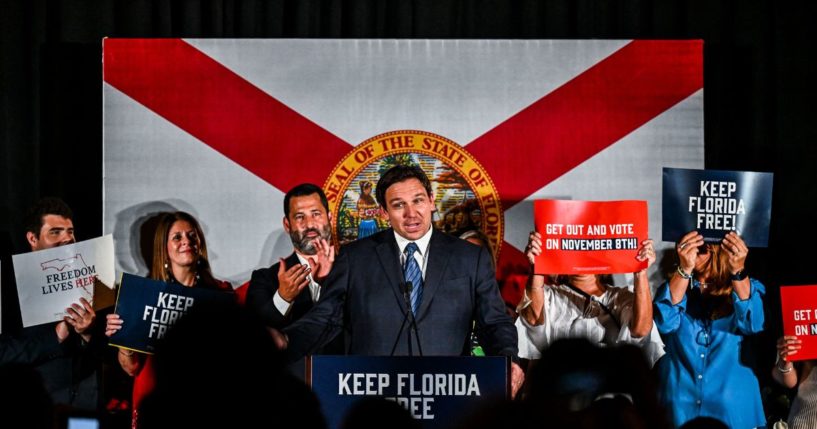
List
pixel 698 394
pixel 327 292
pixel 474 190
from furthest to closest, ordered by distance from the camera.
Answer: pixel 474 190, pixel 698 394, pixel 327 292

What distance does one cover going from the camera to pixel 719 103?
5176 mm

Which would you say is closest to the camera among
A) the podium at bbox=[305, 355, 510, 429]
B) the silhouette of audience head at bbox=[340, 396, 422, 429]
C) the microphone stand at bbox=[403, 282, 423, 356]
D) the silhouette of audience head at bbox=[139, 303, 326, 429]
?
the silhouette of audience head at bbox=[139, 303, 326, 429]

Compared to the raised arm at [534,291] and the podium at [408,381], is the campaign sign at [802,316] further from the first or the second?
the podium at [408,381]

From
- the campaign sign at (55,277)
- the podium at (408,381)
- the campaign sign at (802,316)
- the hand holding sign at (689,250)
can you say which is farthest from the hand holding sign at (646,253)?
the campaign sign at (55,277)

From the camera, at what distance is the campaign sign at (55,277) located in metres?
4.22

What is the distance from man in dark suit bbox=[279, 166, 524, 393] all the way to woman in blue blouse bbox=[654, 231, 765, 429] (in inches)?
36.4

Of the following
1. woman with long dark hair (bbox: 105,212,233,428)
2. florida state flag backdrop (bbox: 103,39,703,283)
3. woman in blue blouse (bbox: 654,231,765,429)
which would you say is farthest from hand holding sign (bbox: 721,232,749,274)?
woman with long dark hair (bbox: 105,212,233,428)

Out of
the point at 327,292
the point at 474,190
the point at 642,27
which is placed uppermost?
the point at 642,27

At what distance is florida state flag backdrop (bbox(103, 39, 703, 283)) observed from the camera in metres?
4.79

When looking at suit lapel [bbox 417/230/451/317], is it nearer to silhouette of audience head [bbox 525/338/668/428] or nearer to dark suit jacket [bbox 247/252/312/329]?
dark suit jacket [bbox 247/252/312/329]

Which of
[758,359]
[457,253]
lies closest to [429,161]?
[457,253]

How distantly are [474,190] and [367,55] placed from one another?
2.62ft

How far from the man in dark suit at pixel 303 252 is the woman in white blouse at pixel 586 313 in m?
0.89

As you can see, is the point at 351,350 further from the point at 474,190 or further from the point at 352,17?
the point at 352,17
